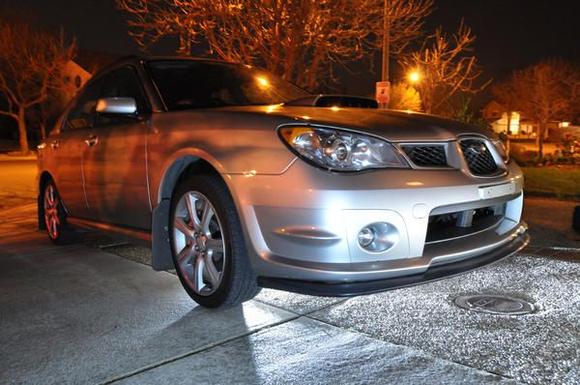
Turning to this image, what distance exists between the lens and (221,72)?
16.5 feet

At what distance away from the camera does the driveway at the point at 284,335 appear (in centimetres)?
292

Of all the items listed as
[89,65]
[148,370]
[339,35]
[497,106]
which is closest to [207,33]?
[339,35]

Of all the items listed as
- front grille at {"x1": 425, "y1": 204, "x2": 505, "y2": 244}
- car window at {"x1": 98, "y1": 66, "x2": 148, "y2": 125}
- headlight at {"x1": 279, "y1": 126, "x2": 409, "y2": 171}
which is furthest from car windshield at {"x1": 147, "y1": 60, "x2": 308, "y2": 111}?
front grille at {"x1": 425, "y1": 204, "x2": 505, "y2": 244}

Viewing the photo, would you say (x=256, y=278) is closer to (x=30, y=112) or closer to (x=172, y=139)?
(x=172, y=139)

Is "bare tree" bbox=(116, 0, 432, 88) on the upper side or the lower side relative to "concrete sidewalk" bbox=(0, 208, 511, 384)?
upper

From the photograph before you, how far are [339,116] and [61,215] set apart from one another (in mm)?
3589

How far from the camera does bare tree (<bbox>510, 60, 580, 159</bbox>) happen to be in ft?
117

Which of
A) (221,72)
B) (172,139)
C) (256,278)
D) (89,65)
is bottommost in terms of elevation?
(256,278)

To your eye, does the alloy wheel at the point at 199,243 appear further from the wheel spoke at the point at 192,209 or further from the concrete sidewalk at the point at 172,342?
the concrete sidewalk at the point at 172,342

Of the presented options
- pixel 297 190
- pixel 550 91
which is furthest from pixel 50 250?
pixel 550 91

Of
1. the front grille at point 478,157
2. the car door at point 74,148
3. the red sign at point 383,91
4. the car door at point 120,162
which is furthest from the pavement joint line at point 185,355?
the red sign at point 383,91

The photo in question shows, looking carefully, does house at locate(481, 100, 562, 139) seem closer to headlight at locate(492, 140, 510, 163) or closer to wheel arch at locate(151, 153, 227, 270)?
headlight at locate(492, 140, 510, 163)

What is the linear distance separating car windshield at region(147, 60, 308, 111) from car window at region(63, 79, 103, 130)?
3.22ft

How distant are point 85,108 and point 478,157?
367cm
